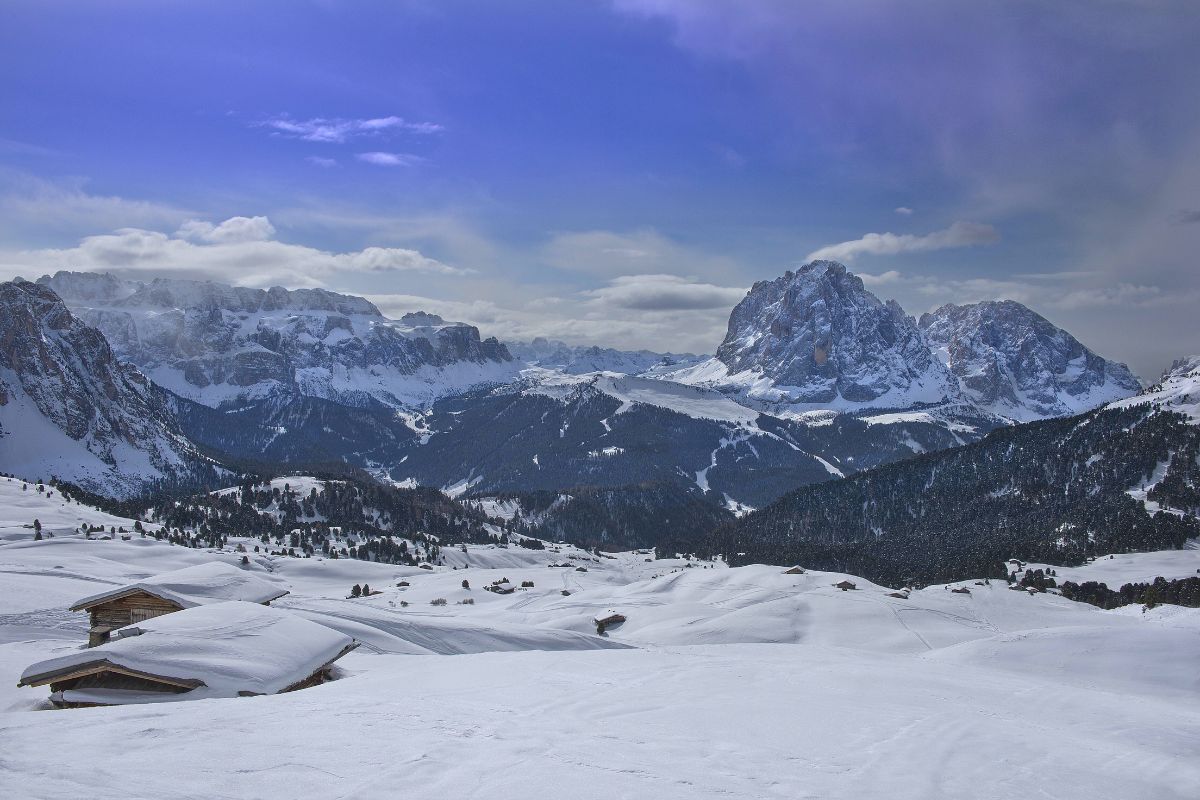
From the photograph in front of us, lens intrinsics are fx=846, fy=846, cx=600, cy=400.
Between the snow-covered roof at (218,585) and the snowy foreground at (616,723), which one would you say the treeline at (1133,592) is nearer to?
the snowy foreground at (616,723)

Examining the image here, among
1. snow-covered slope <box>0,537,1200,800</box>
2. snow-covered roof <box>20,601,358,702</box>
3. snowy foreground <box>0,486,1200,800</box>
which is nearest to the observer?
snowy foreground <box>0,486,1200,800</box>

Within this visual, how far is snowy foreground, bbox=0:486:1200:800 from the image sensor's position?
14336mm

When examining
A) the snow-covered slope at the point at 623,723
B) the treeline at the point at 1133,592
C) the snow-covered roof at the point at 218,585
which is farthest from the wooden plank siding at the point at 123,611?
the treeline at the point at 1133,592

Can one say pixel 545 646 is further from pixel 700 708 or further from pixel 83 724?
pixel 83 724

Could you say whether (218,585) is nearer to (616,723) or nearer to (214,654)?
(214,654)

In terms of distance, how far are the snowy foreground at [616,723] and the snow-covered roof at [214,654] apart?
136 cm

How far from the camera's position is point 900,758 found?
780 inches

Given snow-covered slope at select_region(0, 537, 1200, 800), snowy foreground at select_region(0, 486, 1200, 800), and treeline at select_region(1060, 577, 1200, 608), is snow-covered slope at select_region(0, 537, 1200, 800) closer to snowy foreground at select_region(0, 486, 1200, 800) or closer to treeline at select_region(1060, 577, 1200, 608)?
snowy foreground at select_region(0, 486, 1200, 800)

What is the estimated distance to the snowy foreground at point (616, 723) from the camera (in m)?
14.3

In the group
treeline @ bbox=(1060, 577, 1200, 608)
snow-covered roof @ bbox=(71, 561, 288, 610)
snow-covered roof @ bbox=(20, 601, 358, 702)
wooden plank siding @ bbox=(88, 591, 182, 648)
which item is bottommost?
treeline @ bbox=(1060, 577, 1200, 608)

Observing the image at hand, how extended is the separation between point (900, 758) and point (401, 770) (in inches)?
466

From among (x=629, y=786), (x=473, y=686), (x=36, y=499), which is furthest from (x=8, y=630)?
(x=36, y=499)

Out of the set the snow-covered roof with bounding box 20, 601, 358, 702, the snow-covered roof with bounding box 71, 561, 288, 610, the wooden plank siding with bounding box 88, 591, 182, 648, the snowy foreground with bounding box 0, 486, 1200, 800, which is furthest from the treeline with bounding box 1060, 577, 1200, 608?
the wooden plank siding with bounding box 88, 591, 182, 648

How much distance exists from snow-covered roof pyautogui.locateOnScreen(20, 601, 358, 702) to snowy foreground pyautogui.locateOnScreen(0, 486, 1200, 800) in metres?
1.36
